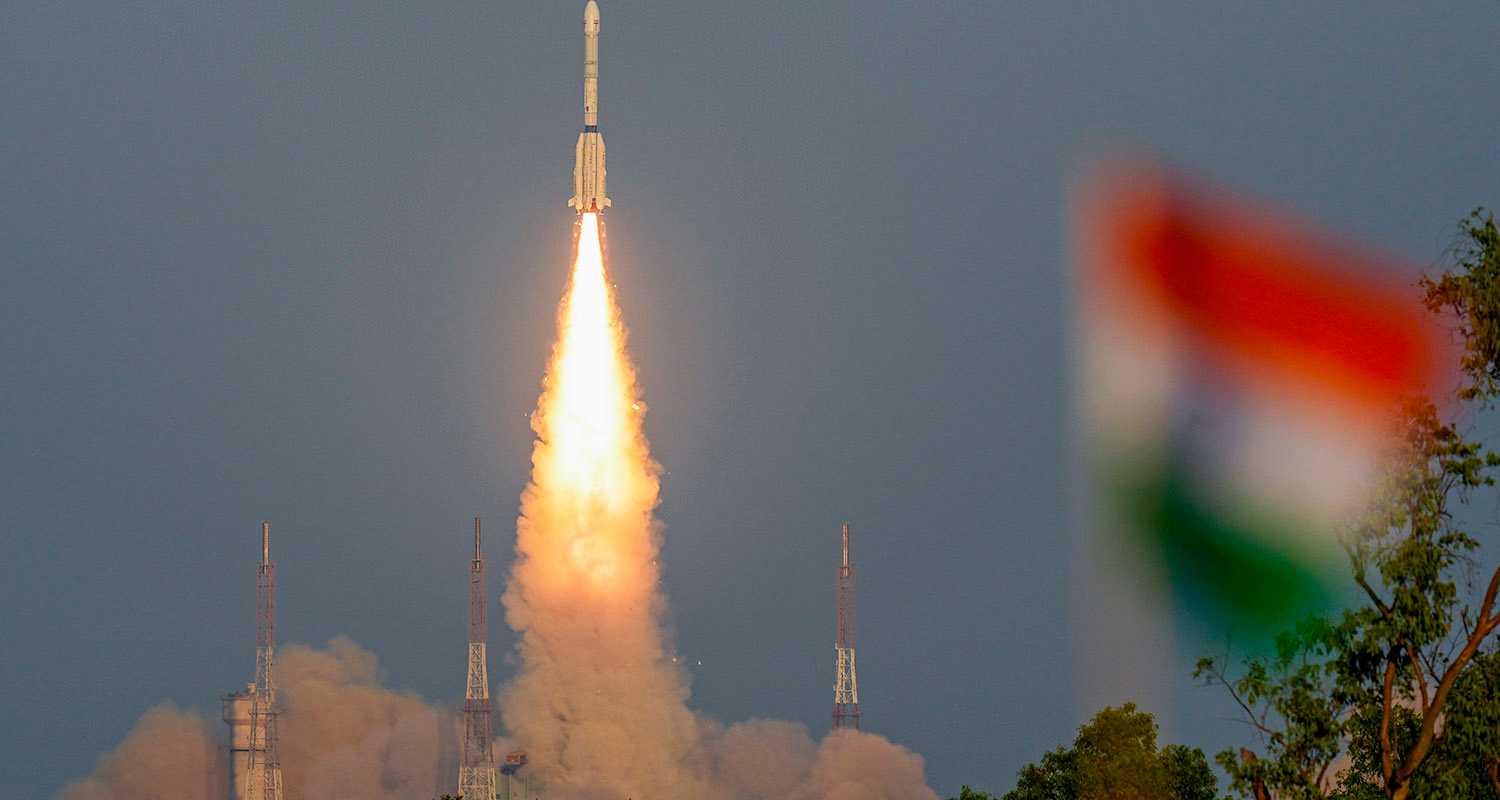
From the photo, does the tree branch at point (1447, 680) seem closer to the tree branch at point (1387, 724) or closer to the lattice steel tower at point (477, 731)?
the tree branch at point (1387, 724)

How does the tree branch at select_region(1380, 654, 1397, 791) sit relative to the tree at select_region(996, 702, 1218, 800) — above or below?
below

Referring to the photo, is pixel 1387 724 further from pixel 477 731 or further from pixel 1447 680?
pixel 477 731

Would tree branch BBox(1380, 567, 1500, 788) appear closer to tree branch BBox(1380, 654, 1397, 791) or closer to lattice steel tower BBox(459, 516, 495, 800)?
tree branch BBox(1380, 654, 1397, 791)

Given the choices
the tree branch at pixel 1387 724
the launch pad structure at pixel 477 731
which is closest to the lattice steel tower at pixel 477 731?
the launch pad structure at pixel 477 731

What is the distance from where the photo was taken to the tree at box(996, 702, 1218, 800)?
9081 cm

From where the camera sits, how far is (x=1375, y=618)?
51.3 metres

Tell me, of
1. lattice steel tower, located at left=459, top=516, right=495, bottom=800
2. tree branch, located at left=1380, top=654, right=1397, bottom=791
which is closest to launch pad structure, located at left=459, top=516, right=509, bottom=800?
lattice steel tower, located at left=459, top=516, right=495, bottom=800

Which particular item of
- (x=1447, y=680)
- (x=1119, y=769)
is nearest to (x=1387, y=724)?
(x=1447, y=680)

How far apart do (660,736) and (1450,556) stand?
88856 millimetres

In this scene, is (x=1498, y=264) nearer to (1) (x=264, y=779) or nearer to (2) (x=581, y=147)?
(2) (x=581, y=147)

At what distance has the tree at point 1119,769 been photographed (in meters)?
90.8

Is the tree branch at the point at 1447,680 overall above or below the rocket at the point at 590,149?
below

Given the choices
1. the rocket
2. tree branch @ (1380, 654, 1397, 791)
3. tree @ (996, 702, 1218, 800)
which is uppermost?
the rocket

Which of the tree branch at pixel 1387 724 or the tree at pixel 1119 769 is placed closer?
the tree branch at pixel 1387 724
